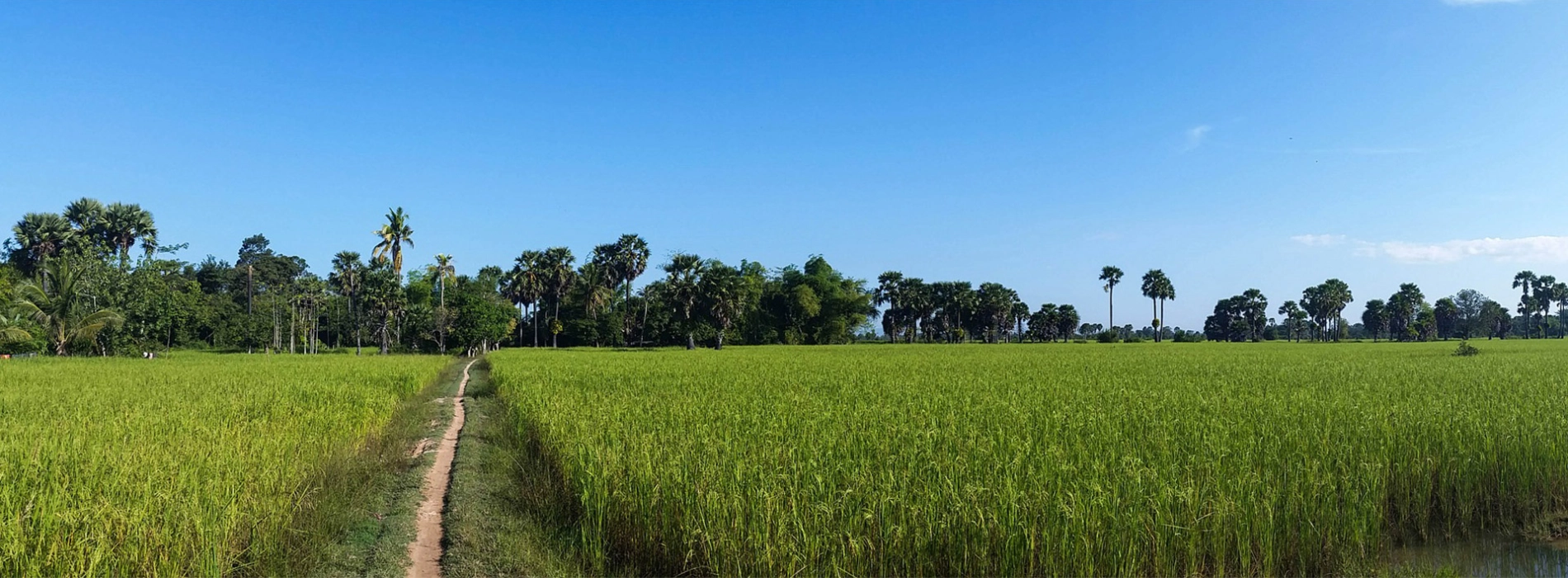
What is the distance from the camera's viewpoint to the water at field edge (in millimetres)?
5973

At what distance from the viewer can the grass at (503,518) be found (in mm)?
6031

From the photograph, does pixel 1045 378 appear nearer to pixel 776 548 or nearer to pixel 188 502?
pixel 776 548

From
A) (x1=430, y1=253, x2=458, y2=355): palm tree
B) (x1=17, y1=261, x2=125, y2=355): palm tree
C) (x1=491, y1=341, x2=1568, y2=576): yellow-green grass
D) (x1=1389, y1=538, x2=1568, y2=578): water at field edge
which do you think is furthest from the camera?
(x1=430, y1=253, x2=458, y2=355): palm tree

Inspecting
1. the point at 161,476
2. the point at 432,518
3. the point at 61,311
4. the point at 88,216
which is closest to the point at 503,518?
the point at 432,518

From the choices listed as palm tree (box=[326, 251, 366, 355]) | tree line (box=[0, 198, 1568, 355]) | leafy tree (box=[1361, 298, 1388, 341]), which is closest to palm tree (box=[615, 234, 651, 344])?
tree line (box=[0, 198, 1568, 355])

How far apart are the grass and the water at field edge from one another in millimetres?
7041

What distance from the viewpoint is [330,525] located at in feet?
22.9

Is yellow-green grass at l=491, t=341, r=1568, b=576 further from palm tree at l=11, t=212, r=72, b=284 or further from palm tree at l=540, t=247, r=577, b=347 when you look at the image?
palm tree at l=11, t=212, r=72, b=284

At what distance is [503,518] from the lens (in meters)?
7.40

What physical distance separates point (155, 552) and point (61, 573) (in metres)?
0.49

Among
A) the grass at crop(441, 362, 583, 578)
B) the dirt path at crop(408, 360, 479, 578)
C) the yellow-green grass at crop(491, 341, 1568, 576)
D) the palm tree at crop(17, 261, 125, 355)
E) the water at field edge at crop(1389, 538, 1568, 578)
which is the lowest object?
the water at field edge at crop(1389, 538, 1568, 578)

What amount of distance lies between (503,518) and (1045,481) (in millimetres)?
5336

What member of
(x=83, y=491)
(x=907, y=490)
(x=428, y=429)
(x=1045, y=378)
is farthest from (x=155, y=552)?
(x=1045, y=378)

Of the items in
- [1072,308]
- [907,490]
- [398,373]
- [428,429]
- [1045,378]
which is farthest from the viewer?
[1072,308]
